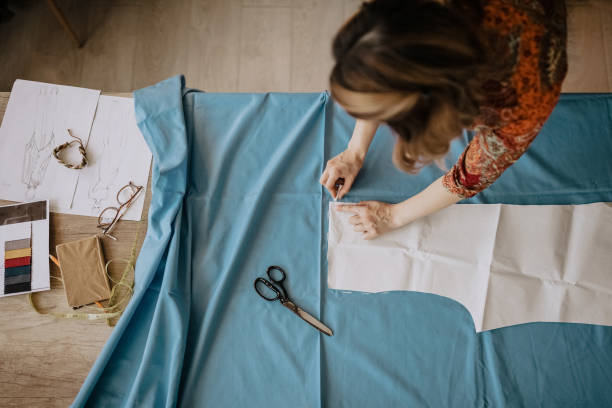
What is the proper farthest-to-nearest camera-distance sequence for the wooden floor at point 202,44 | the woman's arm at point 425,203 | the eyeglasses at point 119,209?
the wooden floor at point 202,44
the eyeglasses at point 119,209
the woman's arm at point 425,203

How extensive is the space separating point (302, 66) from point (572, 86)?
3.70 feet

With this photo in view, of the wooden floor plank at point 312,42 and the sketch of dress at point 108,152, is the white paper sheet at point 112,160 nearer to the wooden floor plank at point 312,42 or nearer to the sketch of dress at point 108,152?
the sketch of dress at point 108,152

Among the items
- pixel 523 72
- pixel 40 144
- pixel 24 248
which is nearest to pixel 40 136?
pixel 40 144

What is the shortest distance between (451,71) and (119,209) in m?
0.81

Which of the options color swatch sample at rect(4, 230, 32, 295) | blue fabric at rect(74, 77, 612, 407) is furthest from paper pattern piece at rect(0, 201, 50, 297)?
blue fabric at rect(74, 77, 612, 407)

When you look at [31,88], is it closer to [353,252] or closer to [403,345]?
[353,252]

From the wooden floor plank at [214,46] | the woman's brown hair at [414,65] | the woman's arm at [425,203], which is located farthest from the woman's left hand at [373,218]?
the wooden floor plank at [214,46]

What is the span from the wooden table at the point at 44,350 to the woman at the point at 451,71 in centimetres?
78

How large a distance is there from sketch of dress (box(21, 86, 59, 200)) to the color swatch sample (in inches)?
4.2

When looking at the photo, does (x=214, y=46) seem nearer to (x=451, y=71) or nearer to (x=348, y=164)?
(x=348, y=164)

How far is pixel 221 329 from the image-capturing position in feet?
2.89

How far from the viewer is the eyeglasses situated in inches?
36.5

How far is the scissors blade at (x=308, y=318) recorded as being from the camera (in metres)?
0.87

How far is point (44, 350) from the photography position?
0.85 metres
